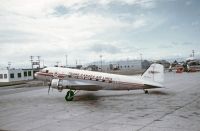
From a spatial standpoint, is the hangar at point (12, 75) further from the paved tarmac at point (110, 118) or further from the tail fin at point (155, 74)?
the paved tarmac at point (110, 118)

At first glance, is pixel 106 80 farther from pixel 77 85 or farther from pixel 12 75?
pixel 12 75

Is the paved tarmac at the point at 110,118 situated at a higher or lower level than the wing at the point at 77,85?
lower

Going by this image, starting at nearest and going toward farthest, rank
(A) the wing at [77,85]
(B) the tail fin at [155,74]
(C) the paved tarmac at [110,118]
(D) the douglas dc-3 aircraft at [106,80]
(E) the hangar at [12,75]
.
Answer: (C) the paved tarmac at [110,118], (A) the wing at [77,85], (D) the douglas dc-3 aircraft at [106,80], (B) the tail fin at [155,74], (E) the hangar at [12,75]

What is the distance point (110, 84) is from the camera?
28.9 meters

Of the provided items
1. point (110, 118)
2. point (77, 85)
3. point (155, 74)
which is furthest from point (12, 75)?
point (110, 118)

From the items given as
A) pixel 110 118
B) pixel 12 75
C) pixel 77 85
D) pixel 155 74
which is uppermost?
pixel 155 74

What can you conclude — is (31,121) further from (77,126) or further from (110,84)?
(110,84)

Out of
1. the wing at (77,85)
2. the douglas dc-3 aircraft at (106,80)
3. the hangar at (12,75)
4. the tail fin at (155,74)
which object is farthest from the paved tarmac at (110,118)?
the hangar at (12,75)

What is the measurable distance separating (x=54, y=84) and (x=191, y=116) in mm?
14656

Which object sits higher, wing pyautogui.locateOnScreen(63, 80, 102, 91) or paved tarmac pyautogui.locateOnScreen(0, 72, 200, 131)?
wing pyautogui.locateOnScreen(63, 80, 102, 91)

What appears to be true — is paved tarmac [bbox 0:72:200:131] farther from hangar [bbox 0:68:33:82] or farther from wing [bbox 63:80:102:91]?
hangar [bbox 0:68:33:82]

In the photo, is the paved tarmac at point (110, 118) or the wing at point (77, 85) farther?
the wing at point (77, 85)

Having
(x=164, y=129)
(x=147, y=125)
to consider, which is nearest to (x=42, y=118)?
(x=147, y=125)

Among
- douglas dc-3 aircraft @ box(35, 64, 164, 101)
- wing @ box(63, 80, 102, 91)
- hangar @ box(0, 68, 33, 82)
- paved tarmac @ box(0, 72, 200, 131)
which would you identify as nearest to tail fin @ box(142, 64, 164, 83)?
douglas dc-3 aircraft @ box(35, 64, 164, 101)
